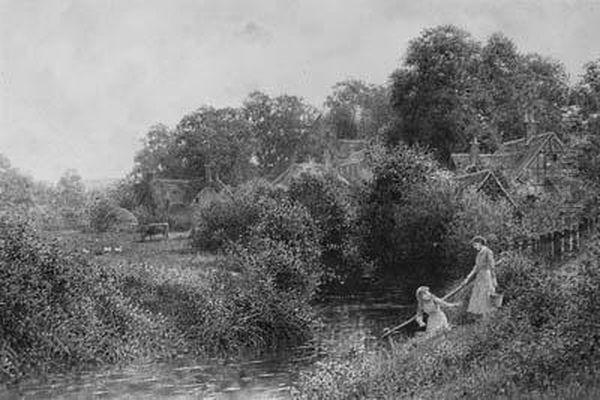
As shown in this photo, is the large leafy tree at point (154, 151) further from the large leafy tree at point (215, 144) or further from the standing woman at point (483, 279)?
the standing woman at point (483, 279)

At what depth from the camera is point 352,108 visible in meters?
97.7

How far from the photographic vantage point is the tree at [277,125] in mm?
93625

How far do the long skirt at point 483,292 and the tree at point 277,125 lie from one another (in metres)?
72.2

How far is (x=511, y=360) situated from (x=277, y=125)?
80.9 meters

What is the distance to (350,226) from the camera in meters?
47.3

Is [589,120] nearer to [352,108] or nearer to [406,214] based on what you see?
[406,214]

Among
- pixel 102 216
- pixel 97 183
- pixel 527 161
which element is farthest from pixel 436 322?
pixel 97 183

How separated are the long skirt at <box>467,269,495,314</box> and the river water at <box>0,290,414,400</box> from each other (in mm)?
3308

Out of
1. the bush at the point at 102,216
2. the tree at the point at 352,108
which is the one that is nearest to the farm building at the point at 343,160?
the tree at the point at 352,108

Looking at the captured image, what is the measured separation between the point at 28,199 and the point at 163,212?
14.9m

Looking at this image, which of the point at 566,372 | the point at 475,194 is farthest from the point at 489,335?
the point at 475,194

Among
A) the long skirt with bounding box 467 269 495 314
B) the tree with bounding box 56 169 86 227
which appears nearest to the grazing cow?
the tree with bounding box 56 169 86 227

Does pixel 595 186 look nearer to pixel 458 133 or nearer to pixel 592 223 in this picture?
pixel 592 223

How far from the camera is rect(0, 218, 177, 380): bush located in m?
23.6
